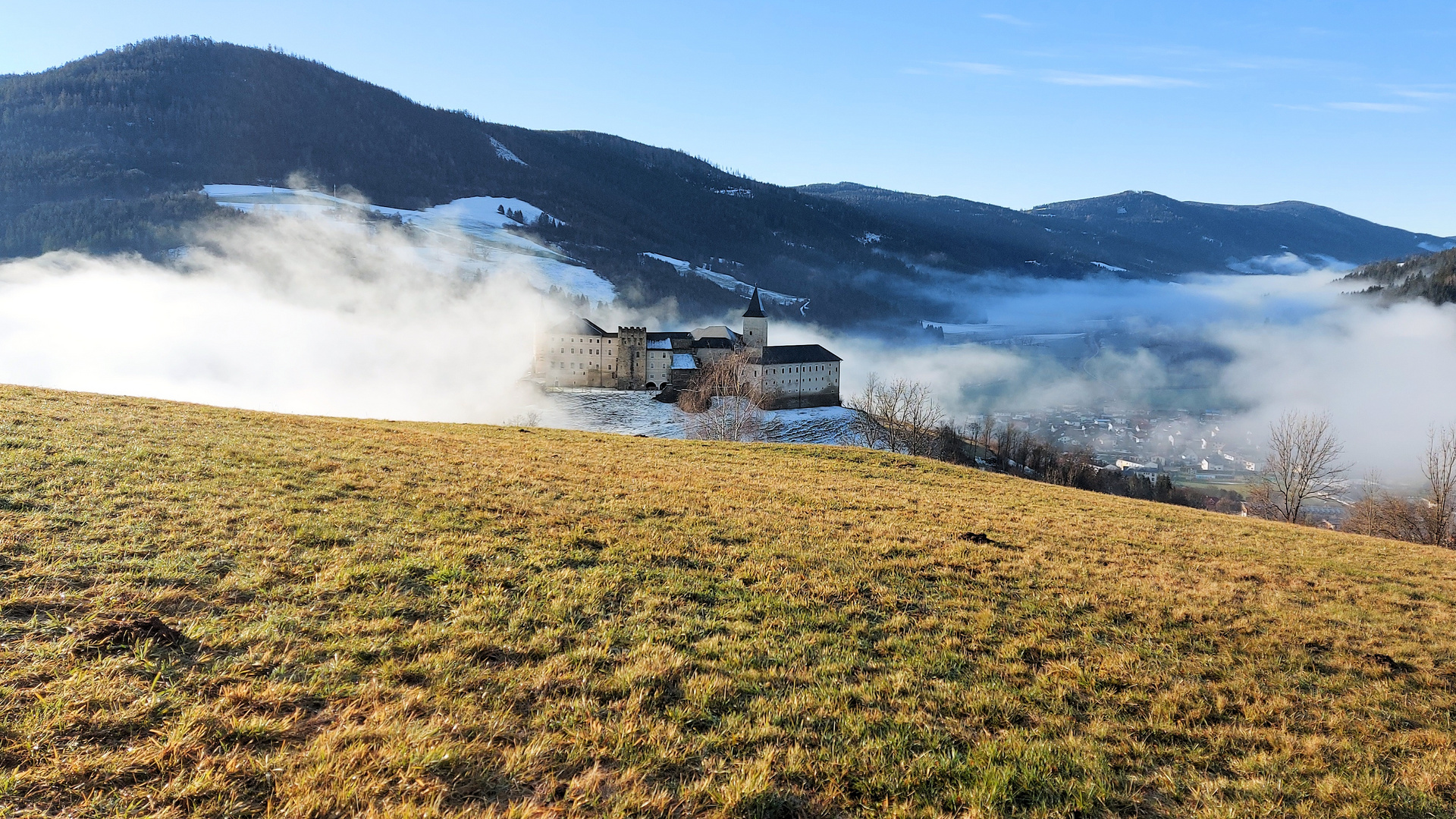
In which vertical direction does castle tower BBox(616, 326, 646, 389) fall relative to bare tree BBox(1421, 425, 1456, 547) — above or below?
above

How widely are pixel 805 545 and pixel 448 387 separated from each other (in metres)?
121

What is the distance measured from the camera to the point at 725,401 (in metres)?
79.8

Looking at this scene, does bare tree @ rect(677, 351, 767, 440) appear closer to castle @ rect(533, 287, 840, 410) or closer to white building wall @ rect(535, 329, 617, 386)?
castle @ rect(533, 287, 840, 410)

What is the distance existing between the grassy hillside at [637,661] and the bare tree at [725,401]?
58583mm

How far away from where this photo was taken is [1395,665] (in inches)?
352

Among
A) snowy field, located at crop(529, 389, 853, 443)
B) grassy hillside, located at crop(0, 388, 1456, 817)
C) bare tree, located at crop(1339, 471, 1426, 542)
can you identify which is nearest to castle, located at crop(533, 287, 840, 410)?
snowy field, located at crop(529, 389, 853, 443)

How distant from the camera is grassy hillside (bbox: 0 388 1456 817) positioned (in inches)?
183

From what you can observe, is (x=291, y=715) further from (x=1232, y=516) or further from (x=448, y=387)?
(x=448, y=387)

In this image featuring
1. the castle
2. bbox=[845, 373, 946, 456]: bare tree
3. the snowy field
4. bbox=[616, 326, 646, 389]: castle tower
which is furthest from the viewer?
bbox=[616, 326, 646, 389]: castle tower

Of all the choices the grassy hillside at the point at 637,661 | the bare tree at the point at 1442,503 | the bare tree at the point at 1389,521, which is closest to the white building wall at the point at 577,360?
the grassy hillside at the point at 637,661

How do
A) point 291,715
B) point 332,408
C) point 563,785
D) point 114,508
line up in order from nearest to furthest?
point 563,785, point 291,715, point 114,508, point 332,408

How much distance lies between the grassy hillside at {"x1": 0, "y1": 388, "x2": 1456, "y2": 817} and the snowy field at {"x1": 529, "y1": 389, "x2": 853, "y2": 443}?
2690 inches

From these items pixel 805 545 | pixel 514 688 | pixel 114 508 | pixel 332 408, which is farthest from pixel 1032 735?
pixel 332 408

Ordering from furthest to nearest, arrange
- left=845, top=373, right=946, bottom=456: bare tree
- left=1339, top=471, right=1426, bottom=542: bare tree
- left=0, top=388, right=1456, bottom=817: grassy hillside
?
left=845, top=373, right=946, bottom=456: bare tree → left=1339, top=471, right=1426, bottom=542: bare tree → left=0, top=388, right=1456, bottom=817: grassy hillside
